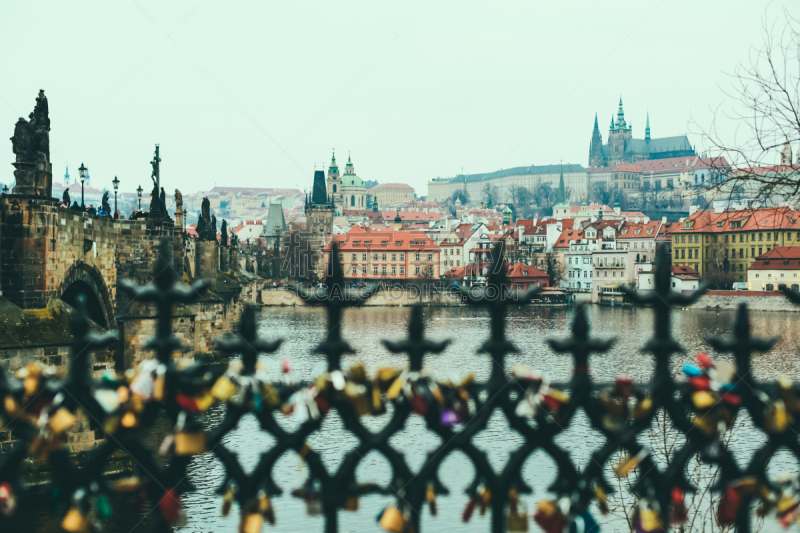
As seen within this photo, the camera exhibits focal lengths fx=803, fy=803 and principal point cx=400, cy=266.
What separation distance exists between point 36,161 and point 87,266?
17.1 ft

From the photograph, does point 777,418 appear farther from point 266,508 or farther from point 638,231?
point 638,231

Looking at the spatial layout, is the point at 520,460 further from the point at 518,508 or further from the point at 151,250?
the point at 151,250

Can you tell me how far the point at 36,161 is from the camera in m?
16.9

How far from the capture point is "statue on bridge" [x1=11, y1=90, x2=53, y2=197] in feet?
53.7

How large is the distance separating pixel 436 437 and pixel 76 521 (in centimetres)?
859

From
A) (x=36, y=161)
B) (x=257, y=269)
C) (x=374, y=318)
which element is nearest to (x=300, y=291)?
(x=36, y=161)

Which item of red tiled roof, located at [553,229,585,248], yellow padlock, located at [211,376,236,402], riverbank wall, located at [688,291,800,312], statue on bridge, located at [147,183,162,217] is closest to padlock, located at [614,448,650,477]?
yellow padlock, located at [211,376,236,402]

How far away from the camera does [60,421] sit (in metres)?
2.44

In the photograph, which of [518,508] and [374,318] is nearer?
[518,508]

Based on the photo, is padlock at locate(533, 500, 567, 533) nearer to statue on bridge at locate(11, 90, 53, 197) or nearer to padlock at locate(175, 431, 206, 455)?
padlock at locate(175, 431, 206, 455)

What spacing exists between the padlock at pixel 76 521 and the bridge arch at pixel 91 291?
17.2 metres

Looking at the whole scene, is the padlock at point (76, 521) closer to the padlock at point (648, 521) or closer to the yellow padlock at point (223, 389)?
the yellow padlock at point (223, 389)

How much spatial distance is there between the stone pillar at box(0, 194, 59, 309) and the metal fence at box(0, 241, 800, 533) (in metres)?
15.8

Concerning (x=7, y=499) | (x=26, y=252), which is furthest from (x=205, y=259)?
(x=7, y=499)
